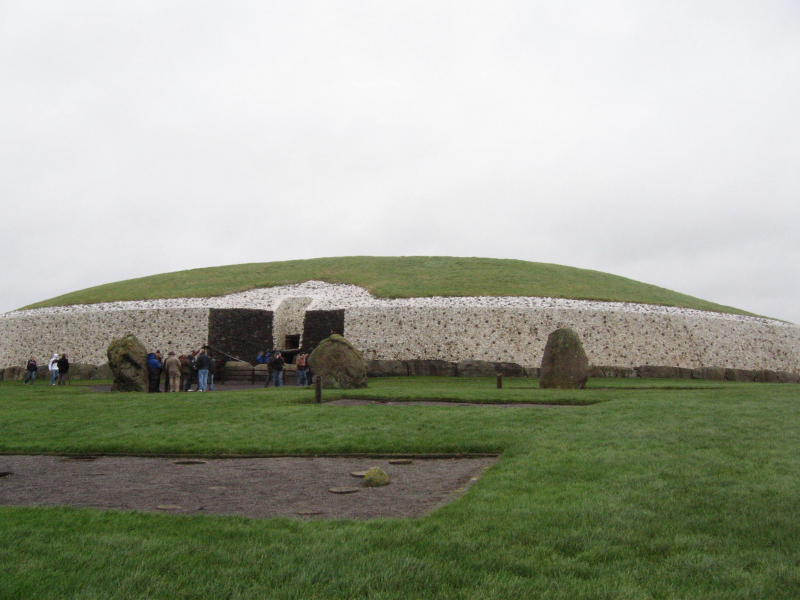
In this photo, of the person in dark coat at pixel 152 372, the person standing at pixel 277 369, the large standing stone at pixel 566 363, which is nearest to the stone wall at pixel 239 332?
the person standing at pixel 277 369

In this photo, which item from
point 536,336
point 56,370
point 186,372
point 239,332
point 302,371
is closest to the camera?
point 186,372

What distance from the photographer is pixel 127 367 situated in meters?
19.5

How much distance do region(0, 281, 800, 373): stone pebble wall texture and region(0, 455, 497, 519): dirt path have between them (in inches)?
730

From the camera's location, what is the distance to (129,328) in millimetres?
29594

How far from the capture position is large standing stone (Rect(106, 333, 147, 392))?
63.7 feet

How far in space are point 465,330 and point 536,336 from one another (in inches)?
121

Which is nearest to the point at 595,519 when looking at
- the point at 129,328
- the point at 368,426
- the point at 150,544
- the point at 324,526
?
the point at 324,526

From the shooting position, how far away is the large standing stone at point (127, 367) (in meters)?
19.4

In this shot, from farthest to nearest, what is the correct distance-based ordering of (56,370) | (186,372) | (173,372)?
(56,370)
(186,372)
(173,372)

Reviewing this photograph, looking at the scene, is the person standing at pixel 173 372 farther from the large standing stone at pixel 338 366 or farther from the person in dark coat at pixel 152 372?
the large standing stone at pixel 338 366

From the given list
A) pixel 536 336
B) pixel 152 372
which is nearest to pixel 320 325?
pixel 536 336

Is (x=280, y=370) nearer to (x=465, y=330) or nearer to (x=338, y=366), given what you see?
(x=338, y=366)

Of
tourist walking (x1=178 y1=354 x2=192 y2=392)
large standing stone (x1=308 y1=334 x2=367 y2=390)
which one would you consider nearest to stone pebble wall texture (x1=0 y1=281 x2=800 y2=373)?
tourist walking (x1=178 y1=354 x2=192 y2=392)

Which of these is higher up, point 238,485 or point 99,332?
point 99,332
